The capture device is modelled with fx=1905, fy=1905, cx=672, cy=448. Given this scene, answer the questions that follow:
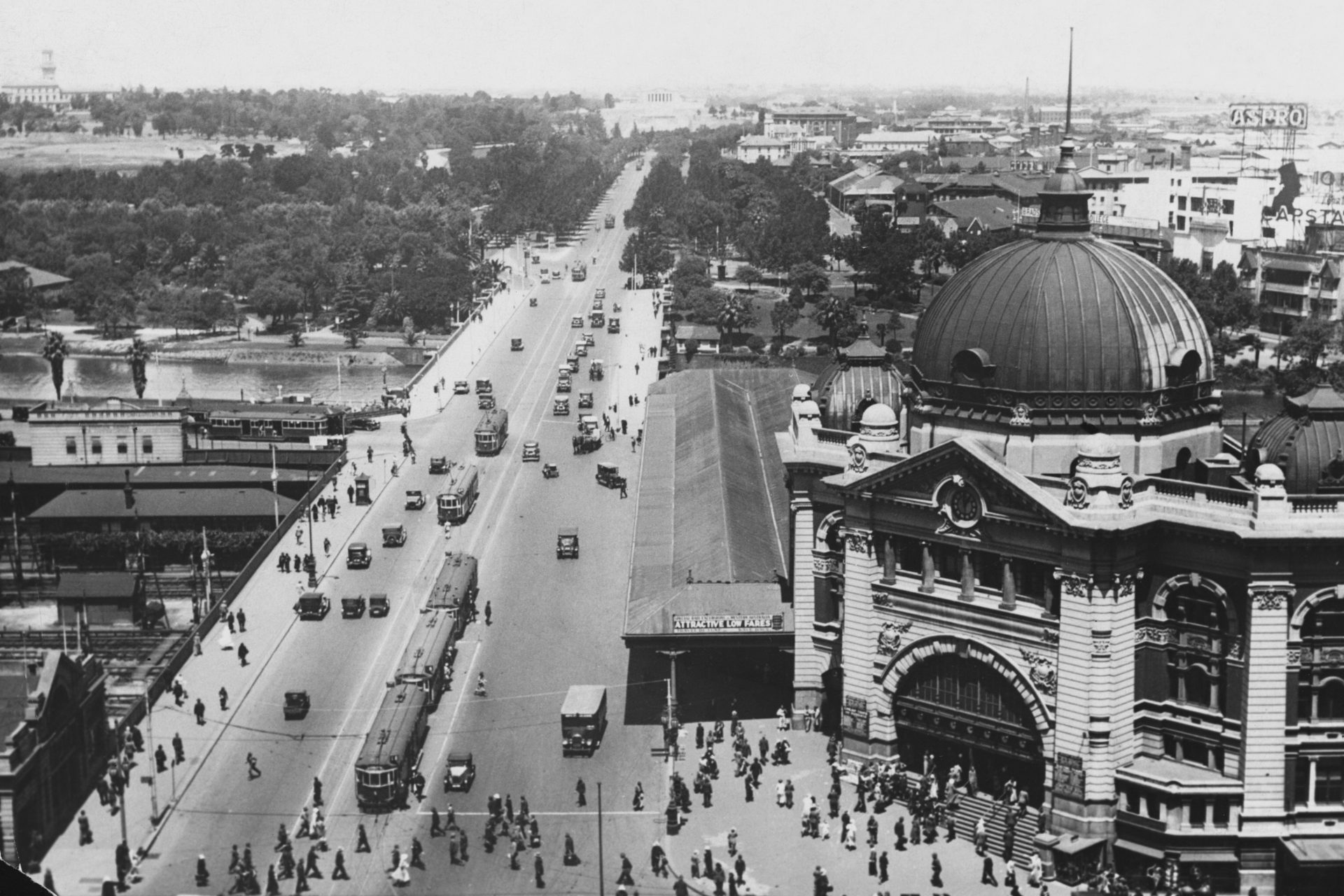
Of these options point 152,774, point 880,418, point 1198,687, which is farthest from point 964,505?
point 152,774

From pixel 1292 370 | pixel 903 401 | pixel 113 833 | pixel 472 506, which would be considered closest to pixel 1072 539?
pixel 903 401

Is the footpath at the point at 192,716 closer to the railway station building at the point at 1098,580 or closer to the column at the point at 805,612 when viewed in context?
the column at the point at 805,612

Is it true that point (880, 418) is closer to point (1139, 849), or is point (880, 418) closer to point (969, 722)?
point (969, 722)

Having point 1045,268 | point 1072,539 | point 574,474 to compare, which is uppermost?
point 1045,268

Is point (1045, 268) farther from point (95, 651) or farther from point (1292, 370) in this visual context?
point (1292, 370)

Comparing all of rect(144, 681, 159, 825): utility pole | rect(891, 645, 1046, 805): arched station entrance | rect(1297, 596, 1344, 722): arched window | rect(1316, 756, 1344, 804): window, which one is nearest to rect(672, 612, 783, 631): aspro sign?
rect(891, 645, 1046, 805): arched station entrance

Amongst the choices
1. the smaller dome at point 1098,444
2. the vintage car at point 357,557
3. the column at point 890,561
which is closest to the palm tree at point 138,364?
the vintage car at point 357,557
